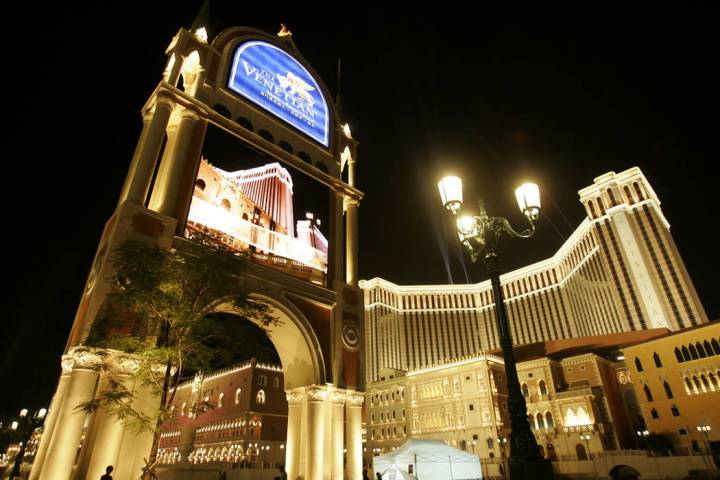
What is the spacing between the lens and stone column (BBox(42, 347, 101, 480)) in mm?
9844

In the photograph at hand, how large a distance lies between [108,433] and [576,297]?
4083 inches

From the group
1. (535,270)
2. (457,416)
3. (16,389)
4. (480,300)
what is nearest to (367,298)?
(480,300)

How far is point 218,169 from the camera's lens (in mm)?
17453

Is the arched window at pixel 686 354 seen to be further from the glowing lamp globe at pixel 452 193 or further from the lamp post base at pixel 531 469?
the lamp post base at pixel 531 469

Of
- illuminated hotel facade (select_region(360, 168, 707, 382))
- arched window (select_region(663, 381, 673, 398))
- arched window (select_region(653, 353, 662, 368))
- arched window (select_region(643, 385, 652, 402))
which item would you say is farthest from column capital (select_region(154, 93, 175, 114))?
illuminated hotel facade (select_region(360, 168, 707, 382))

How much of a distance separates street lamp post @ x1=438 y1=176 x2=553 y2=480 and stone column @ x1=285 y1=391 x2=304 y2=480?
32.6ft

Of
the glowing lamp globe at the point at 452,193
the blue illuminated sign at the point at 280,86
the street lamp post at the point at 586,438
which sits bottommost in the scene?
the street lamp post at the point at 586,438

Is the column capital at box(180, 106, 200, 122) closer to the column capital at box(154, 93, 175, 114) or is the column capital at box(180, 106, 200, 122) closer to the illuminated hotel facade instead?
the column capital at box(154, 93, 175, 114)

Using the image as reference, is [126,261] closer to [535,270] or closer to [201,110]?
[201,110]

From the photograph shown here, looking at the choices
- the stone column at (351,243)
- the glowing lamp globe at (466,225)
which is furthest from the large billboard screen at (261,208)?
the glowing lamp globe at (466,225)

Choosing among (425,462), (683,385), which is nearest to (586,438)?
(683,385)

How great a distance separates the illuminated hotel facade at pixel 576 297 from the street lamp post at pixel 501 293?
5250 centimetres

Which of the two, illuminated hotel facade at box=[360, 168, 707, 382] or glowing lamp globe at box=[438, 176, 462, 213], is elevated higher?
illuminated hotel facade at box=[360, 168, 707, 382]

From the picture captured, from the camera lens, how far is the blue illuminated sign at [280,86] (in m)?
19.2
